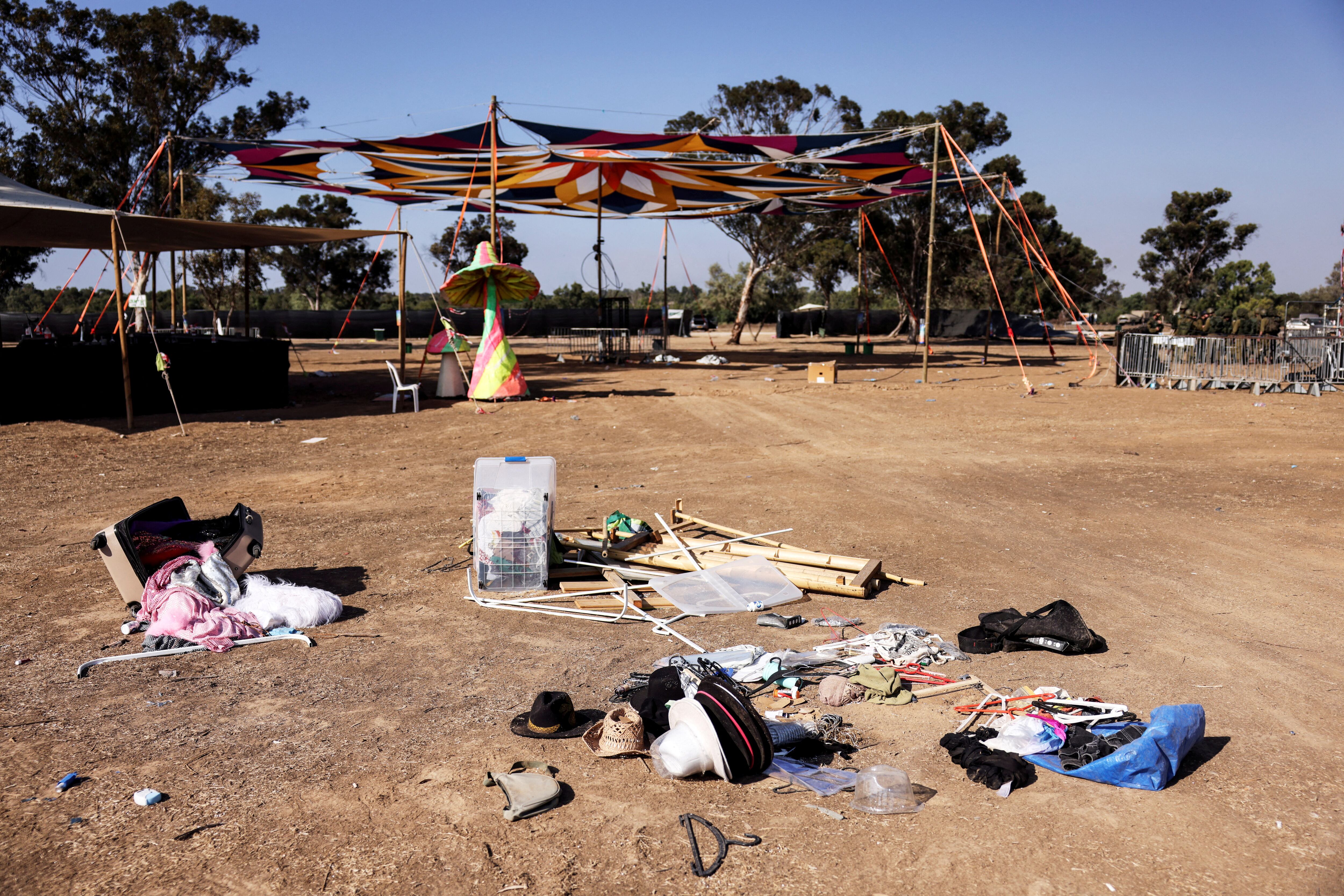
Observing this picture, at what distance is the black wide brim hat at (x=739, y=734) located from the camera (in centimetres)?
340

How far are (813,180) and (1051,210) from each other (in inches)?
1220

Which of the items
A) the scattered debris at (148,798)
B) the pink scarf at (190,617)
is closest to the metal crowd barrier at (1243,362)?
the pink scarf at (190,617)

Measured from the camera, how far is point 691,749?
11.2 feet

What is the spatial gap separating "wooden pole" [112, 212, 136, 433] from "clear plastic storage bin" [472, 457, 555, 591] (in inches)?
319

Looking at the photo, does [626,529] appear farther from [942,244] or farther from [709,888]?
[942,244]

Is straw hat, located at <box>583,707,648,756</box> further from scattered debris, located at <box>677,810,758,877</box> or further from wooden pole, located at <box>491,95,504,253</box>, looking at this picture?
wooden pole, located at <box>491,95,504,253</box>

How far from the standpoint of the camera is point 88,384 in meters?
12.9

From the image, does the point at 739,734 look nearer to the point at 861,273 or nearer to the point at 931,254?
the point at 931,254

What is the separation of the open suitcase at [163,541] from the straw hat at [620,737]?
9.24ft

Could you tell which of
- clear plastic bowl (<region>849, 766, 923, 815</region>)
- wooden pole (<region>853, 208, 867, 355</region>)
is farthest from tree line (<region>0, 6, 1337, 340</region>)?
clear plastic bowl (<region>849, 766, 923, 815</region>)

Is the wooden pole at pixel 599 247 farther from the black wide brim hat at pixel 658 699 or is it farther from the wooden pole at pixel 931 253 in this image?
the black wide brim hat at pixel 658 699

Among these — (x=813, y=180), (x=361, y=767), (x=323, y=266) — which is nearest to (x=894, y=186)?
(x=813, y=180)

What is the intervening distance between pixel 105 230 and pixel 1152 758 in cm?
1489

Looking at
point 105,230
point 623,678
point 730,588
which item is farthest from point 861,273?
point 623,678
